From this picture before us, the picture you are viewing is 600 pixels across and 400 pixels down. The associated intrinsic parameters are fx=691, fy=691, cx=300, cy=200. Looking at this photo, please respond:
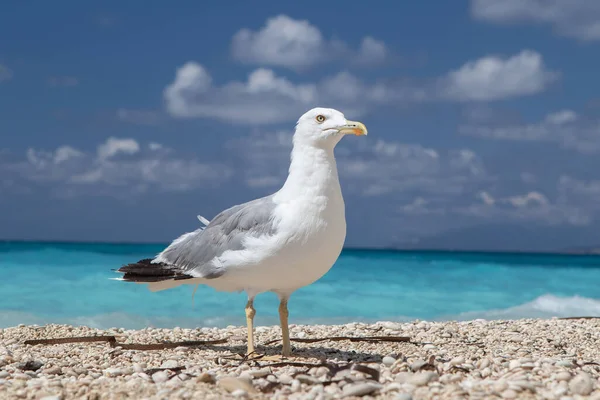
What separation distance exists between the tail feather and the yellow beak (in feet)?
6.53

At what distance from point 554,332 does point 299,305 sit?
792 cm

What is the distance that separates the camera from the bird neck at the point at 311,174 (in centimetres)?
580

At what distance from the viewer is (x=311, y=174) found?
19.1ft

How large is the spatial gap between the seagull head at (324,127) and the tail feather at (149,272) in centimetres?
172

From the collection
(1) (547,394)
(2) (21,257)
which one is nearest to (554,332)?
(1) (547,394)

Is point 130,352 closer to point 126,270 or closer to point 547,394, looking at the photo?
point 126,270

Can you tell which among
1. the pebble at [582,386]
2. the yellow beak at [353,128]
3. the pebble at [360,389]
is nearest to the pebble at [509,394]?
the pebble at [582,386]

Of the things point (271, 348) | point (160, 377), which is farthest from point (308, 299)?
point (160, 377)

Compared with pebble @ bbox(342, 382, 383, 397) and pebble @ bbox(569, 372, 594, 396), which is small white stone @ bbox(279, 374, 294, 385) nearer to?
pebble @ bbox(342, 382, 383, 397)

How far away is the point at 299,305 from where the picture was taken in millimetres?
15625

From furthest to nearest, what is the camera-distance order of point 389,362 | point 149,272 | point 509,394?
1. point 149,272
2. point 389,362
3. point 509,394

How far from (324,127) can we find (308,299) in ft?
37.3

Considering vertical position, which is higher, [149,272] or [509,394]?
[149,272]

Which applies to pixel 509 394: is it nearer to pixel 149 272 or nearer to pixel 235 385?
pixel 235 385
